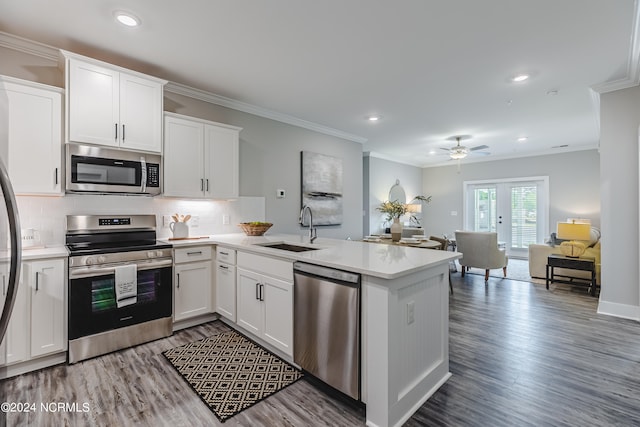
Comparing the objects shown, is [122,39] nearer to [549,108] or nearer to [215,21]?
[215,21]

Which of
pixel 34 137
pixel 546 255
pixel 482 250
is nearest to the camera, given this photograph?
pixel 34 137

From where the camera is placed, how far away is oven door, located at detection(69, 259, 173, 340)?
2.41 m

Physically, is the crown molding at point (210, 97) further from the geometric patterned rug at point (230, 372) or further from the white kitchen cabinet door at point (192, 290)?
the geometric patterned rug at point (230, 372)

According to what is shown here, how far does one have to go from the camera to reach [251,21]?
232 centimetres

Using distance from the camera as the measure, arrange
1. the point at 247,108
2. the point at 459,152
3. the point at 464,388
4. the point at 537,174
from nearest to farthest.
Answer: the point at 464,388 < the point at 247,108 < the point at 459,152 < the point at 537,174

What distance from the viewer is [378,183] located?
24.8ft

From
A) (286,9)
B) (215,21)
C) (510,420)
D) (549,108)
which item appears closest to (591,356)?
(510,420)

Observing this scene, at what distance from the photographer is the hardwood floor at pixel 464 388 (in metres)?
1.79

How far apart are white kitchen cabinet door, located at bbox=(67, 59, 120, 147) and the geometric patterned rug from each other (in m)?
2.03

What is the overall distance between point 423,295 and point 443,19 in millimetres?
2045

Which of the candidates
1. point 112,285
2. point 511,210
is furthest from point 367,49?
point 511,210

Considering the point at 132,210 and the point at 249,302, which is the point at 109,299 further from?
the point at 249,302

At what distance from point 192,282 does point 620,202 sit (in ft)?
16.1

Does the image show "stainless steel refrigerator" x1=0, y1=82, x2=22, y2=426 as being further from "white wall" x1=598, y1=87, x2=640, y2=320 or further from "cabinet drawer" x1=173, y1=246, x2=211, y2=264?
"white wall" x1=598, y1=87, x2=640, y2=320
